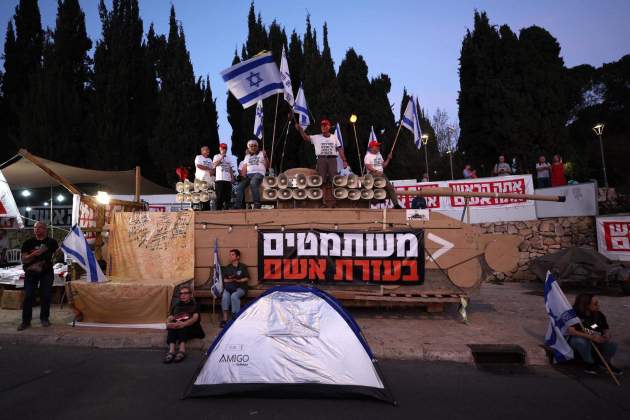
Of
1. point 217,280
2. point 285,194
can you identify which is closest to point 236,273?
point 217,280

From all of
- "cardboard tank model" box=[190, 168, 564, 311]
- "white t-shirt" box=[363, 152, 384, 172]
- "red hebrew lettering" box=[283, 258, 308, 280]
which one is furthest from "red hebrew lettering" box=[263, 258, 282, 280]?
"white t-shirt" box=[363, 152, 384, 172]

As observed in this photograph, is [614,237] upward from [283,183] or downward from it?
downward

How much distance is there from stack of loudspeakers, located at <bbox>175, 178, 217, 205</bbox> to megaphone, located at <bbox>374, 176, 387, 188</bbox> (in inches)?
163

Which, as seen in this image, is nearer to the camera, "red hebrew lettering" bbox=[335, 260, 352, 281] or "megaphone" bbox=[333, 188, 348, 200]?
"red hebrew lettering" bbox=[335, 260, 352, 281]

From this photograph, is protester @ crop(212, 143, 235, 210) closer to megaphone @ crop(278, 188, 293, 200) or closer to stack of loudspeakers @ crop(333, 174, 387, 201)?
megaphone @ crop(278, 188, 293, 200)

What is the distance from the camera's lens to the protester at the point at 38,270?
23.3ft

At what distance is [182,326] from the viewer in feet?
19.1

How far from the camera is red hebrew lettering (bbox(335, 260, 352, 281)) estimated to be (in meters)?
7.84

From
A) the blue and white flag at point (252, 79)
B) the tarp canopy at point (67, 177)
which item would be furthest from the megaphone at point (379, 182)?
the tarp canopy at point (67, 177)

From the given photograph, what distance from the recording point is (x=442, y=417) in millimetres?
3807

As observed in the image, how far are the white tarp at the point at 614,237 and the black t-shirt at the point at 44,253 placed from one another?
14.8m

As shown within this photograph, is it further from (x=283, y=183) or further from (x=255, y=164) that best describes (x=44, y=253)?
(x=283, y=183)

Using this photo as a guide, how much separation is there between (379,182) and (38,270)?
275 inches

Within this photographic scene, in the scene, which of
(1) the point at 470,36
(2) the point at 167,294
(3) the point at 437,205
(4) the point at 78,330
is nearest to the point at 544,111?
(1) the point at 470,36
